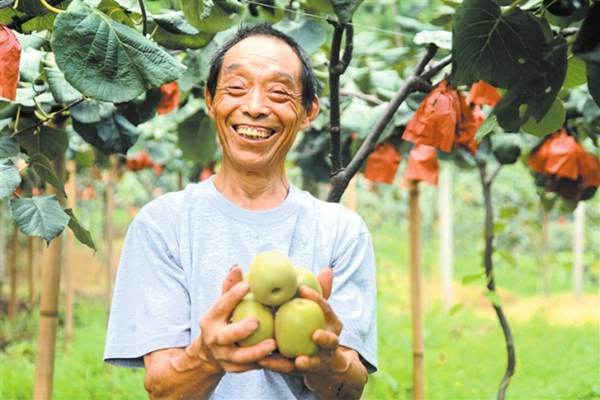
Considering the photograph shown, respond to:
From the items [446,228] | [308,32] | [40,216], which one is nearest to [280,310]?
[40,216]

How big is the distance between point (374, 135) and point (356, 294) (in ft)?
2.12

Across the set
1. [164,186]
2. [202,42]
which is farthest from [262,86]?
[164,186]

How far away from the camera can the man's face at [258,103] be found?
4.38 feet

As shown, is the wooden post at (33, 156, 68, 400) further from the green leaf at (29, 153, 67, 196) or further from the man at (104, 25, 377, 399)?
the man at (104, 25, 377, 399)

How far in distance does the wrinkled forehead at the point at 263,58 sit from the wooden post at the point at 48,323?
0.99 meters

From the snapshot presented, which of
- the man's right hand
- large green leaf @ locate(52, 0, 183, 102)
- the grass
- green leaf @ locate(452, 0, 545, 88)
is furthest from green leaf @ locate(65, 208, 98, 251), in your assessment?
the grass

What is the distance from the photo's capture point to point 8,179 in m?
1.53

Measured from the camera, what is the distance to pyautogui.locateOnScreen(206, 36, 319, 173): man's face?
1335mm

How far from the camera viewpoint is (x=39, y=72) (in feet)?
5.97

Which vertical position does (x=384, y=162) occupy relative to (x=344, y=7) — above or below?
below

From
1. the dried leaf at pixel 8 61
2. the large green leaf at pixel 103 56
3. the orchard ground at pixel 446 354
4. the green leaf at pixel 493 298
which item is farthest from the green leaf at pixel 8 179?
the green leaf at pixel 493 298

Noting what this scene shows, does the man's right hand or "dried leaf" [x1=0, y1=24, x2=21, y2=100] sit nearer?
the man's right hand

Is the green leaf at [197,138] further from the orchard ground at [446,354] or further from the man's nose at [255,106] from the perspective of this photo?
the man's nose at [255,106]

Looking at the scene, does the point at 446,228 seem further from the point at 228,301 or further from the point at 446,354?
the point at 228,301
